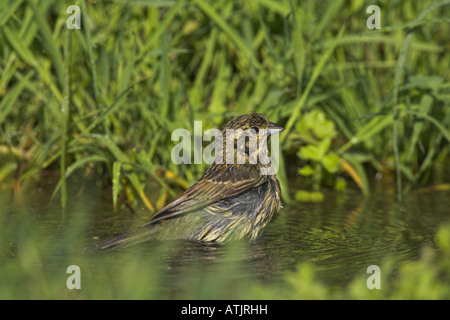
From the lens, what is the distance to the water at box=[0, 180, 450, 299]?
3662 millimetres

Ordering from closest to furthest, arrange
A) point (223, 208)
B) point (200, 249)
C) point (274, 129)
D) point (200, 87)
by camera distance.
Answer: point (200, 249), point (223, 208), point (274, 129), point (200, 87)

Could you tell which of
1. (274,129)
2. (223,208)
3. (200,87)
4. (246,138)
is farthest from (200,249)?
(200,87)

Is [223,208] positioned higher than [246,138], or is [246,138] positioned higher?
[246,138]

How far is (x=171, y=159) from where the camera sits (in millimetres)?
5746

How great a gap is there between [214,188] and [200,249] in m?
0.44

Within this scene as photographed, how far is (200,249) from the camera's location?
4.50 m

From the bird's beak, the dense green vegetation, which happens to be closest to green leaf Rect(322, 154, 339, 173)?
the dense green vegetation

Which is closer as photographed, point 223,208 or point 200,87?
point 223,208

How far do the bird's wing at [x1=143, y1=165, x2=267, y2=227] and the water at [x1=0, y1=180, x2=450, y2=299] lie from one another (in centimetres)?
22

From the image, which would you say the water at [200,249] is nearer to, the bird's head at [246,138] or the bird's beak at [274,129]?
the bird's head at [246,138]

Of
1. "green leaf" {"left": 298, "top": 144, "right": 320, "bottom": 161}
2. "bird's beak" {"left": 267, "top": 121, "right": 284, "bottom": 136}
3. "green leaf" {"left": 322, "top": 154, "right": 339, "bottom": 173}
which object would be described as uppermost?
"bird's beak" {"left": 267, "top": 121, "right": 284, "bottom": 136}

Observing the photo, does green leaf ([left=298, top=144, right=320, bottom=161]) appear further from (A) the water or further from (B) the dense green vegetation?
(A) the water

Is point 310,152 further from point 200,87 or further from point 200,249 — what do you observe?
point 200,249

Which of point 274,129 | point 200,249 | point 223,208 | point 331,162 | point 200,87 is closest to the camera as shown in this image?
point 200,249
